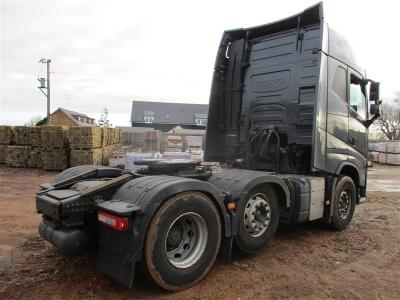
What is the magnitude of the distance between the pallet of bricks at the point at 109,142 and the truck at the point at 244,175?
11.8 meters

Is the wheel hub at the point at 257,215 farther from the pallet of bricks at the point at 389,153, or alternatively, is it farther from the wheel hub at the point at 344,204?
the pallet of bricks at the point at 389,153

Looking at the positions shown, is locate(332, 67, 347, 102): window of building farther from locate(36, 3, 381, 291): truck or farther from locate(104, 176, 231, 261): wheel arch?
locate(104, 176, 231, 261): wheel arch

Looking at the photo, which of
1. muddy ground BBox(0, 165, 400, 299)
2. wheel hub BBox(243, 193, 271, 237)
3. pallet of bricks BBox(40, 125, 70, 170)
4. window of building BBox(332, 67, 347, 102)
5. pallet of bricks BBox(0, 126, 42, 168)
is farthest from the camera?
pallet of bricks BBox(0, 126, 42, 168)

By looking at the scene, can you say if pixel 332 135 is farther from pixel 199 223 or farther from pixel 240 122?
pixel 199 223

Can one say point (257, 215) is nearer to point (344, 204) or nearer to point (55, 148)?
point (344, 204)

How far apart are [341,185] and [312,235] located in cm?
104

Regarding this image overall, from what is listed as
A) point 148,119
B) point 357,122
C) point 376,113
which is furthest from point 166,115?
point 357,122

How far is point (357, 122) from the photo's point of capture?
718 cm

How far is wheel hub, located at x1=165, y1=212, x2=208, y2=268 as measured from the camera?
4.05m

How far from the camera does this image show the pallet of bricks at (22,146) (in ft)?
58.3

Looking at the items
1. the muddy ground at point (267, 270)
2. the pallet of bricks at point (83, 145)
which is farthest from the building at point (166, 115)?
Result: the muddy ground at point (267, 270)

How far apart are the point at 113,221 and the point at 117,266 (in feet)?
1.52

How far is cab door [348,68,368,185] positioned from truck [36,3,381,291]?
20 mm

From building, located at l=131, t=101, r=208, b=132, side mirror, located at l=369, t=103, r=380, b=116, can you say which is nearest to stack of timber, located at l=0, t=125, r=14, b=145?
side mirror, located at l=369, t=103, r=380, b=116
